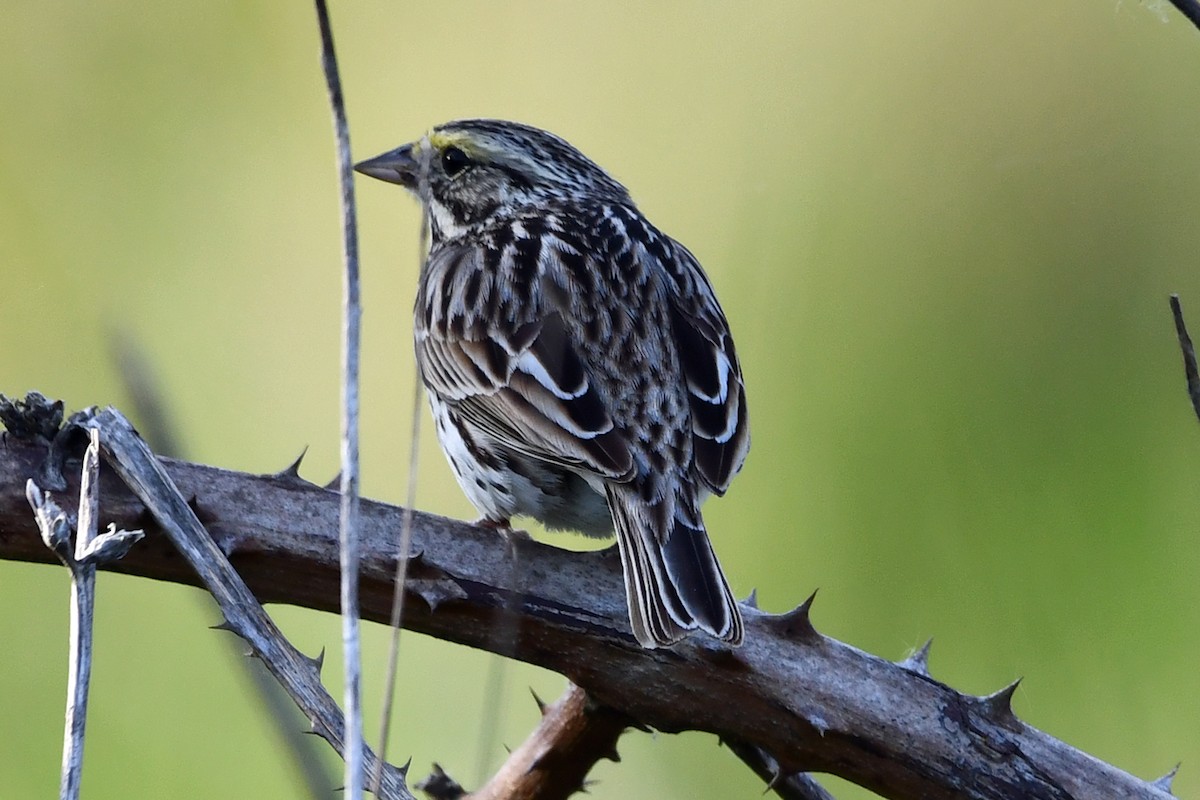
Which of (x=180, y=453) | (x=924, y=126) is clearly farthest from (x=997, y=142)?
(x=180, y=453)

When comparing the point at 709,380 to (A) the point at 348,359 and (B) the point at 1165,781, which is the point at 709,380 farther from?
(A) the point at 348,359

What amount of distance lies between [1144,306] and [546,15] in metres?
2.00

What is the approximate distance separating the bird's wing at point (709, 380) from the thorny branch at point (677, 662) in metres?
0.51

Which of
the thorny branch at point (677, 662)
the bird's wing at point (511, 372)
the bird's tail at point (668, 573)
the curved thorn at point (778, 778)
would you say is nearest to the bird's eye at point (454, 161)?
the bird's wing at point (511, 372)

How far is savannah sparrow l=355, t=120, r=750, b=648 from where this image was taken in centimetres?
234

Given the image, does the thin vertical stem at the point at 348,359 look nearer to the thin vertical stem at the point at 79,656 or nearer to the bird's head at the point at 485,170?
the thin vertical stem at the point at 79,656

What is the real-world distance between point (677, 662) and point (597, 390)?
68 centimetres

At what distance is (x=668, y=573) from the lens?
2.21m

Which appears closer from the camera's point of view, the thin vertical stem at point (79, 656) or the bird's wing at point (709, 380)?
the thin vertical stem at point (79, 656)

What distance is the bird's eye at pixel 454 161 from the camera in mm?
3484

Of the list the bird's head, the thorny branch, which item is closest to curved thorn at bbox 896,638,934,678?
the thorny branch

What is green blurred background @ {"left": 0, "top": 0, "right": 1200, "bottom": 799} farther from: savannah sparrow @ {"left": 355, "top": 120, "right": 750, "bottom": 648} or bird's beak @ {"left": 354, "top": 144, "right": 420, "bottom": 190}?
savannah sparrow @ {"left": 355, "top": 120, "right": 750, "bottom": 648}

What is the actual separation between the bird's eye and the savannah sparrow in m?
0.23

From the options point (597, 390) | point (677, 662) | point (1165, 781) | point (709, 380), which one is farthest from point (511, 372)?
point (1165, 781)
